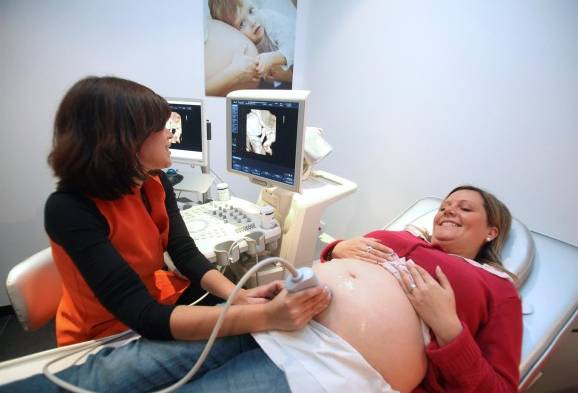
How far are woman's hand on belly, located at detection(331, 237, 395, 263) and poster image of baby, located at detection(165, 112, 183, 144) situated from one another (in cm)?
117

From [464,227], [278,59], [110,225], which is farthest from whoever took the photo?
[278,59]

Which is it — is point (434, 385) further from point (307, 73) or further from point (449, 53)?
point (307, 73)

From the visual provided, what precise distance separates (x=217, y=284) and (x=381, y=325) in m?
0.53

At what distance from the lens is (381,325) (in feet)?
2.89

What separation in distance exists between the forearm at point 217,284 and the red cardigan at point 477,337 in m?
0.62

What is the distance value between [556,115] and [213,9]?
2.06 metres

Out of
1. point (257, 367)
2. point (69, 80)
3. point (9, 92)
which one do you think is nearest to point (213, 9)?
point (69, 80)

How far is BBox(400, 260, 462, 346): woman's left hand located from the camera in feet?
2.78

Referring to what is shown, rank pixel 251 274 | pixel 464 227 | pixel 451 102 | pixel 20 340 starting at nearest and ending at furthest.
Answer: pixel 251 274 → pixel 464 227 → pixel 451 102 → pixel 20 340

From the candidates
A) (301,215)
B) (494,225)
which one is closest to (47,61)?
(301,215)

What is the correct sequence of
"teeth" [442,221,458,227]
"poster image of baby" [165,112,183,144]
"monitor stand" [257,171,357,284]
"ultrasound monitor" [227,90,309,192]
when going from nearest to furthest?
"teeth" [442,221,458,227]
"ultrasound monitor" [227,90,309,192]
"monitor stand" [257,171,357,284]
"poster image of baby" [165,112,183,144]

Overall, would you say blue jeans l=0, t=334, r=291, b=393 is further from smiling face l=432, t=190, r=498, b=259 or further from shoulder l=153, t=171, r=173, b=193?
smiling face l=432, t=190, r=498, b=259

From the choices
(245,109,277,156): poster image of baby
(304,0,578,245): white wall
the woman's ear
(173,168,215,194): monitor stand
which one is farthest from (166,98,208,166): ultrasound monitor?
the woman's ear

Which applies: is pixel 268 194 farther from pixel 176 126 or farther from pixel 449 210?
pixel 449 210
